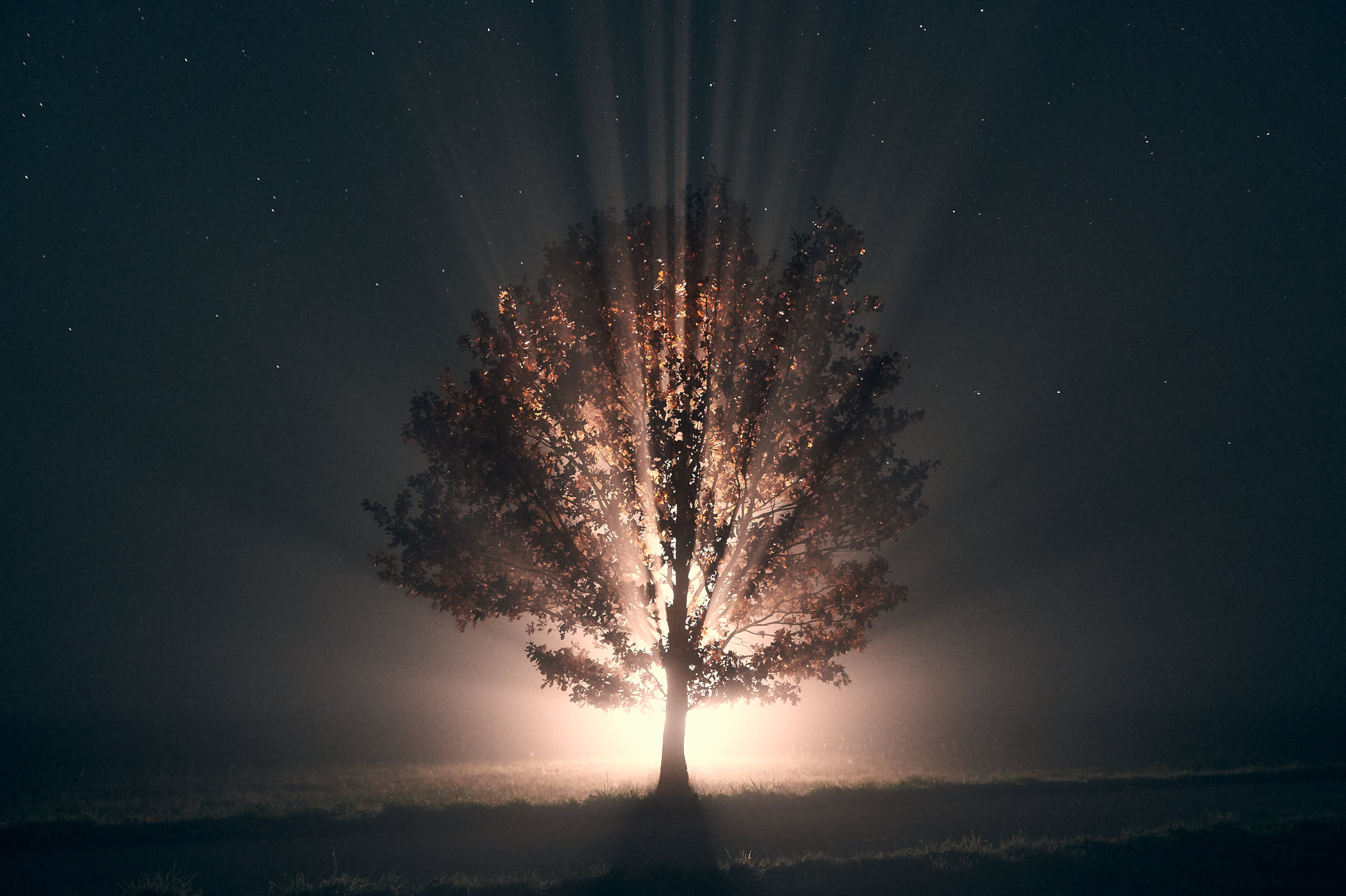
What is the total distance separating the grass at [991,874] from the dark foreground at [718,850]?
0.02m

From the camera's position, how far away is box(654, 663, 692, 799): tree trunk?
1220cm

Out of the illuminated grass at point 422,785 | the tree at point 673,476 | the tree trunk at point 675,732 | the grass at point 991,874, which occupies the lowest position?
the grass at point 991,874

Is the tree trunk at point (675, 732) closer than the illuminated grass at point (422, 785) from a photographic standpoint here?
No

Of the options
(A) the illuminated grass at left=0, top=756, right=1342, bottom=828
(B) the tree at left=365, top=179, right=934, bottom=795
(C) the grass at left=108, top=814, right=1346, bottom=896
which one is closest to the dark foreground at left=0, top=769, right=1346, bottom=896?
(C) the grass at left=108, top=814, right=1346, bottom=896

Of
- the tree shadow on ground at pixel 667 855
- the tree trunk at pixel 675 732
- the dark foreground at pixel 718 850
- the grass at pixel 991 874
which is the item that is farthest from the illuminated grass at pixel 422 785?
the grass at pixel 991 874

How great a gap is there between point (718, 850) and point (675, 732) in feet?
12.8

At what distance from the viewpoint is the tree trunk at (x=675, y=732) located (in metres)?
12.2

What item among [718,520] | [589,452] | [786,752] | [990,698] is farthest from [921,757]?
[990,698]

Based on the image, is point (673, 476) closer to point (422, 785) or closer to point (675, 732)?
point (675, 732)

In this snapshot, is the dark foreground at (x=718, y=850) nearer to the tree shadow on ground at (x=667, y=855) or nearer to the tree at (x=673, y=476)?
the tree shadow on ground at (x=667, y=855)

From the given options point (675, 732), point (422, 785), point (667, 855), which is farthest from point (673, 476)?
point (422, 785)

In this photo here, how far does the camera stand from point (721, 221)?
13.9 metres

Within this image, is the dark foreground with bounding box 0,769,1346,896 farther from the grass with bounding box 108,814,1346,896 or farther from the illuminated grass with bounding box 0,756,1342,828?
the illuminated grass with bounding box 0,756,1342,828

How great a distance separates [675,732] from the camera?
12586mm
